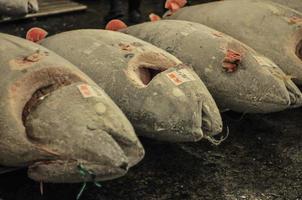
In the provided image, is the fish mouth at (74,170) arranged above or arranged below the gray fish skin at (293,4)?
below

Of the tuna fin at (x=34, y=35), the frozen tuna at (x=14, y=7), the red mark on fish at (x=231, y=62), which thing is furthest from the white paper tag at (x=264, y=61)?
the frozen tuna at (x=14, y=7)

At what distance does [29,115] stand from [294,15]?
1511mm

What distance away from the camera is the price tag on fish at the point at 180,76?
188 centimetres

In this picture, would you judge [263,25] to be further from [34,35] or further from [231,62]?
[34,35]

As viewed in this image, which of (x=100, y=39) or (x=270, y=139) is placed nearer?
(x=100, y=39)

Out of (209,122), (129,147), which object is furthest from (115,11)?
(129,147)

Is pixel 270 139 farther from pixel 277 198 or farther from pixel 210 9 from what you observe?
pixel 210 9

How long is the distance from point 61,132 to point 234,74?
0.84m

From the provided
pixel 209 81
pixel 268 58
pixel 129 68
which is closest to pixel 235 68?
pixel 209 81

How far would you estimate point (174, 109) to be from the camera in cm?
178

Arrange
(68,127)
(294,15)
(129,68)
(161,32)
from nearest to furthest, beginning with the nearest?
(68,127)
(129,68)
(161,32)
(294,15)

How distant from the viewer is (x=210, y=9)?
2639mm

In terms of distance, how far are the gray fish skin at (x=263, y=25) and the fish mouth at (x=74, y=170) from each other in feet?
3.60

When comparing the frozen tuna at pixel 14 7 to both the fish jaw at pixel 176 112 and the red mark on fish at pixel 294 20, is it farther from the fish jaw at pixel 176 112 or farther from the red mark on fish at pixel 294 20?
the red mark on fish at pixel 294 20
